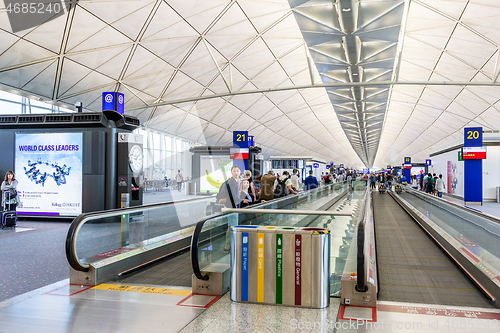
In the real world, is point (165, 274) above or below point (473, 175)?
below

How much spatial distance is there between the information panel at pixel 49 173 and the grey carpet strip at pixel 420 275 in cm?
1095

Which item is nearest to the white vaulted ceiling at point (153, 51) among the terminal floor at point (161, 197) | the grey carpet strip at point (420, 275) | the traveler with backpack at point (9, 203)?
the terminal floor at point (161, 197)

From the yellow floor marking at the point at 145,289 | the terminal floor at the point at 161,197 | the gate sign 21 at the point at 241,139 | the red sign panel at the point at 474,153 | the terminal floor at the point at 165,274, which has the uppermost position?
the gate sign 21 at the point at 241,139

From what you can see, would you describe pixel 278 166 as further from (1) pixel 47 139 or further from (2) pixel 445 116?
(1) pixel 47 139

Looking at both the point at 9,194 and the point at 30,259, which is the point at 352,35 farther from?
the point at 30,259

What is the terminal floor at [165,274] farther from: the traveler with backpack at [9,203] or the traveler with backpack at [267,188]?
the traveler with backpack at [9,203]

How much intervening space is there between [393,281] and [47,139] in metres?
13.1

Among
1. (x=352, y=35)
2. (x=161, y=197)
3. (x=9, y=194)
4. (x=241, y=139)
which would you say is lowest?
(x=161, y=197)

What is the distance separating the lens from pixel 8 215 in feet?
38.9

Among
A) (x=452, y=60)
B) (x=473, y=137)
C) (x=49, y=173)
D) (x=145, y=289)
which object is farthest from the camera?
(x=452, y=60)

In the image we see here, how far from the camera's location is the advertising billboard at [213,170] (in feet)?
87.3

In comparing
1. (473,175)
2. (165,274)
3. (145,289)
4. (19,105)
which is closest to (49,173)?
(165,274)

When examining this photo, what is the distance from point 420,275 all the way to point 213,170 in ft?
66.8

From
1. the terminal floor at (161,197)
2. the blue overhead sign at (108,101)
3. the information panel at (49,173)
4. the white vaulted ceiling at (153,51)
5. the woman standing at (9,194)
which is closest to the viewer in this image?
the woman standing at (9,194)
